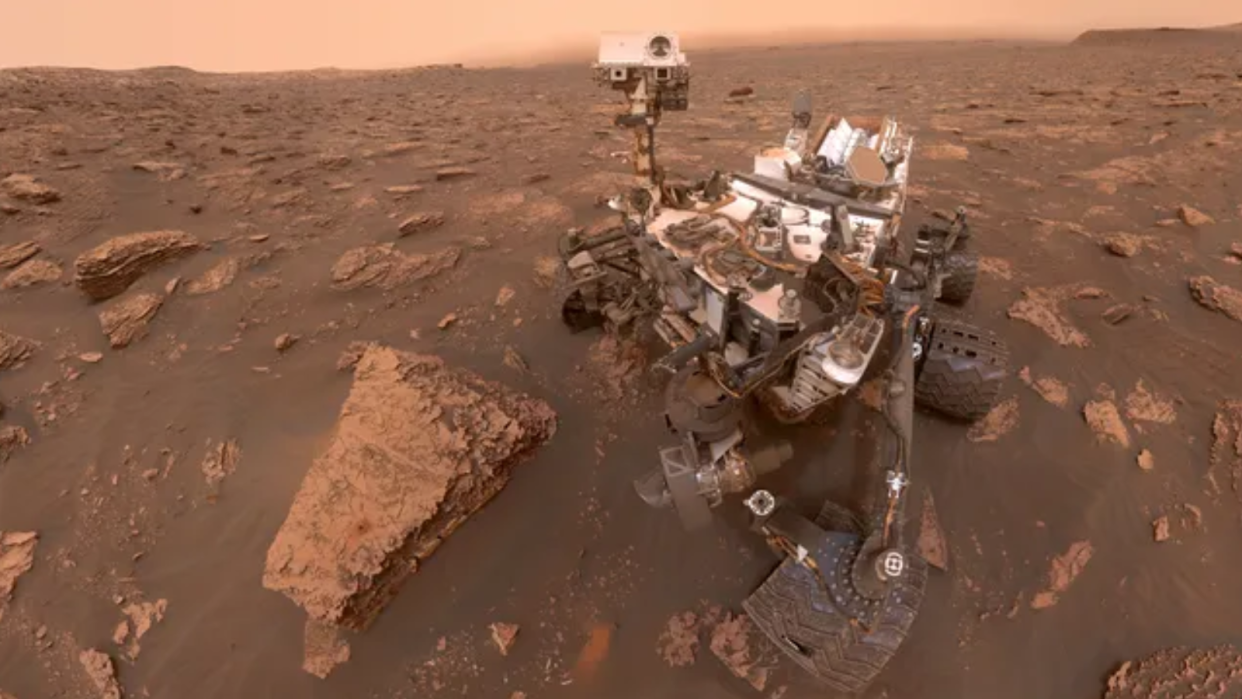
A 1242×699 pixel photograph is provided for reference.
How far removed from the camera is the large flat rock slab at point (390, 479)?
5.26 m

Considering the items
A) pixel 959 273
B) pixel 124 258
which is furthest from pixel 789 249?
pixel 124 258

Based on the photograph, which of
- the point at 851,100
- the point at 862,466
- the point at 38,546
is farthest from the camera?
the point at 851,100

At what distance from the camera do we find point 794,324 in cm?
484

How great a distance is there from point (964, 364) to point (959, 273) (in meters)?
2.32

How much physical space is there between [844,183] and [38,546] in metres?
9.42

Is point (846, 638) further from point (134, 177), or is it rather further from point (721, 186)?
point (134, 177)

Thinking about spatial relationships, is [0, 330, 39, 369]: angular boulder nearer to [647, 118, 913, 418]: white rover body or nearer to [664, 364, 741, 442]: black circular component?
[647, 118, 913, 418]: white rover body

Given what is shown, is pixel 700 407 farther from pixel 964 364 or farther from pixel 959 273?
pixel 959 273

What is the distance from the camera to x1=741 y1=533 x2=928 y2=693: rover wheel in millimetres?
4406

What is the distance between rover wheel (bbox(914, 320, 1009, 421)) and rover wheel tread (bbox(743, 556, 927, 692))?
236 cm

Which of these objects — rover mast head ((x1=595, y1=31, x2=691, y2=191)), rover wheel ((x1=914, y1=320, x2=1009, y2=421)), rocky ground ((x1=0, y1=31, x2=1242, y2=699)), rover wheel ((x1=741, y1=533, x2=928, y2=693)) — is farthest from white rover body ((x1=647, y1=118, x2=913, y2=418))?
rocky ground ((x1=0, y1=31, x2=1242, y2=699))

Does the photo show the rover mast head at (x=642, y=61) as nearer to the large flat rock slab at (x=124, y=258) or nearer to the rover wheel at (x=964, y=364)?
the rover wheel at (x=964, y=364)

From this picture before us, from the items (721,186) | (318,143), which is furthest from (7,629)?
(318,143)

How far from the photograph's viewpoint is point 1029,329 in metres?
7.96
